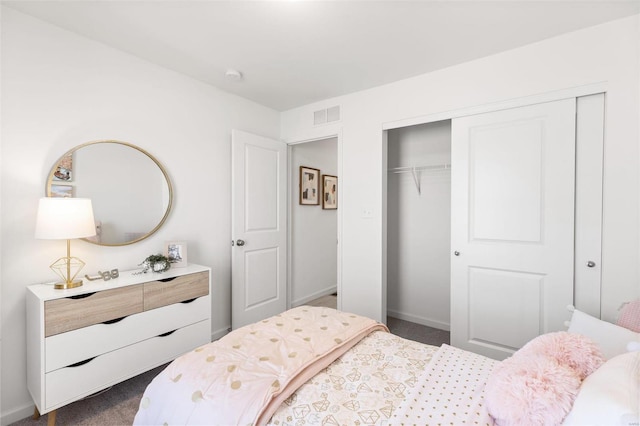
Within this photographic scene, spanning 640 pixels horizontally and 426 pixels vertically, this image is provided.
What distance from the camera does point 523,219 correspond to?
2.23 meters

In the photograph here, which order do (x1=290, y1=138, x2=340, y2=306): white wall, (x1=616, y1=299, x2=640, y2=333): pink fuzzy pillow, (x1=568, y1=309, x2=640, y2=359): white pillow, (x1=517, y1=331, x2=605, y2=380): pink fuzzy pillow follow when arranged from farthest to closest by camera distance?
1. (x1=290, y1=138, x2=340, y2=306): white wall
2. (x1=616, y1=299, x2=640, y2=333): pink fuzzy pillow
3. (x1=568, y1=309, x2=640, y2=359): white pillow
4. (x1=517, y1=331, x2=605, y2=380): pink fuzzy pillow

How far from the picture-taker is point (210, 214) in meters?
2.94

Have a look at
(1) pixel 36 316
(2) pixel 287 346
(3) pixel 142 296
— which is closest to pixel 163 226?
(3) pixel 142 296

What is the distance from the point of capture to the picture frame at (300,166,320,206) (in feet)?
13.2

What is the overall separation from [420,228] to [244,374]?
2.67 meters

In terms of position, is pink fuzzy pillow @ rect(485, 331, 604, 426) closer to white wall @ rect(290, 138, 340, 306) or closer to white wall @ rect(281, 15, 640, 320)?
white wall @ rect(281, 15, 640, 320)

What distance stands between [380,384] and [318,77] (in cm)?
249

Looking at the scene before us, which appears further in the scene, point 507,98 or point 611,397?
point 507,98

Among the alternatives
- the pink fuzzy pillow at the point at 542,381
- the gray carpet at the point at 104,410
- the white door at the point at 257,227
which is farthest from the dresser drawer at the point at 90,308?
the pink fuzzy pillow at the point at 542,381

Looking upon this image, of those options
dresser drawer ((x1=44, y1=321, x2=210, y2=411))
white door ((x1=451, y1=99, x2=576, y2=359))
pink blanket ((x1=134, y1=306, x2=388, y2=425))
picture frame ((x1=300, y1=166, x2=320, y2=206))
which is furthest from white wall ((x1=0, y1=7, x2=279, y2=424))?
white door ((x1=451, y1=99, x2=576, y2=359))

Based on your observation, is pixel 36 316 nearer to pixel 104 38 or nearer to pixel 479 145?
pixel 104 38

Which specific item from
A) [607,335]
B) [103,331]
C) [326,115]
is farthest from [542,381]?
[326,115]

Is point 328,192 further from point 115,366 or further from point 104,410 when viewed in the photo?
point 104,410

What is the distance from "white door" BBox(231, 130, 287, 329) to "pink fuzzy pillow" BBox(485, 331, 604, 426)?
8.13ft
